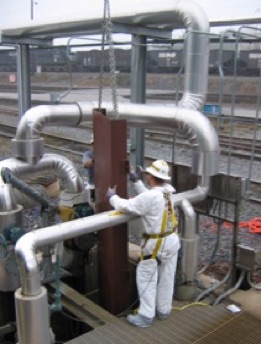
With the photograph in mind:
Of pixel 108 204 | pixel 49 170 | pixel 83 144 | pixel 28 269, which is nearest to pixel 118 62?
pixel 83 144

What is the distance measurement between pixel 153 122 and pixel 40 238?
8.17 ft

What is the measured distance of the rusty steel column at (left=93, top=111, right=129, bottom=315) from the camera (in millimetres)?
4414

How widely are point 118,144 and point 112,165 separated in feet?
0.73

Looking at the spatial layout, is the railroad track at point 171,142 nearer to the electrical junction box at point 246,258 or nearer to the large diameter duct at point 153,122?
the large diameter duct at point 153,122

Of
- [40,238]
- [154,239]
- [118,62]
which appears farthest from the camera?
[118,62]

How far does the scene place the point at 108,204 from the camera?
4.59 meters

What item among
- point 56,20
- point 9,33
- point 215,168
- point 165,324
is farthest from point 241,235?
point 9,33

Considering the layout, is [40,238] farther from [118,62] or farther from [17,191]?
[118,62]

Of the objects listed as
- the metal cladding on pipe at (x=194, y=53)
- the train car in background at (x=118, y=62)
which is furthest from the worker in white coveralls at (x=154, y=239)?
the train car in background at (x=118, y=62)

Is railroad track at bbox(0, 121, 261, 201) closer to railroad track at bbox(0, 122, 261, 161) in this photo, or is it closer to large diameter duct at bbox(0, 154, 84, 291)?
railroad track at bbox(0, 122, 261, 161)

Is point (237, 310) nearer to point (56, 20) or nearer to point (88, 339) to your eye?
point (88, 339)

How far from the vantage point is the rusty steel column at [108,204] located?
441 cm

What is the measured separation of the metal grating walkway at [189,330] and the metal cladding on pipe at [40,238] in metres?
0.84

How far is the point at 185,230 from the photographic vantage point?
4668 millimetres
